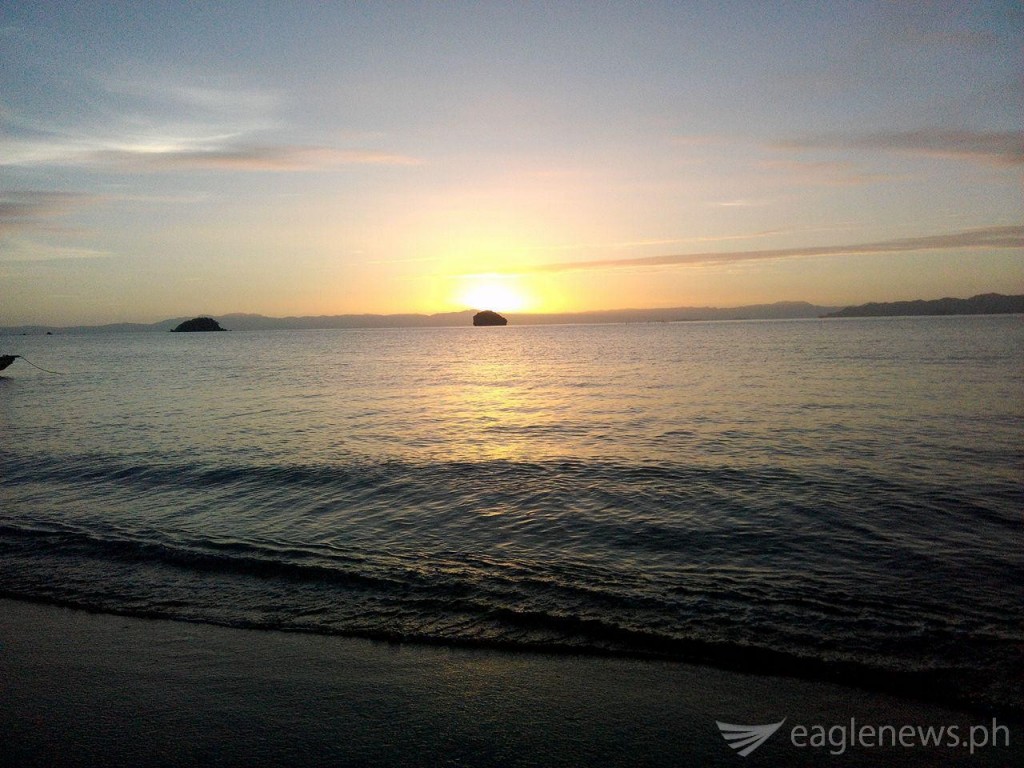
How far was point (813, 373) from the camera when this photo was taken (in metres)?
48.3

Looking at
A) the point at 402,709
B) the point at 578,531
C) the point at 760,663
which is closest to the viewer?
the point at 402,709

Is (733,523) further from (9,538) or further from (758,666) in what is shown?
(9,538)

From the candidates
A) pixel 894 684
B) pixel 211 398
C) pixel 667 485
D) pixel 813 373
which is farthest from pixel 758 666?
pixel 813 373

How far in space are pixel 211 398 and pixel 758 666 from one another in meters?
39.8

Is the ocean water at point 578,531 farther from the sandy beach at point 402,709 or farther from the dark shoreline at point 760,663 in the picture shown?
the sandy beach at point 402,709

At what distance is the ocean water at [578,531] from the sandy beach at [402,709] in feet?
1.83

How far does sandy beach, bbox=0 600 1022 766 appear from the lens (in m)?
5.18

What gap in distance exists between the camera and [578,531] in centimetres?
1222

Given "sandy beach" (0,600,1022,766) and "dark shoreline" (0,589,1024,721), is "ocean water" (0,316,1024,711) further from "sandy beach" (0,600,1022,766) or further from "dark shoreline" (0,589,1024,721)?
"sandy beach" (0,600,1022,766)

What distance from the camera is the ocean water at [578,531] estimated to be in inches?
299

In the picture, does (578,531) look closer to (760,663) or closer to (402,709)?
(760,663)

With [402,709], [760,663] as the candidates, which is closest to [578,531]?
[760,663]

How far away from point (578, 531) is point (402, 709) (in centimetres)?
681

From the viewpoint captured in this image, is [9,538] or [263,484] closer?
[9,538]
